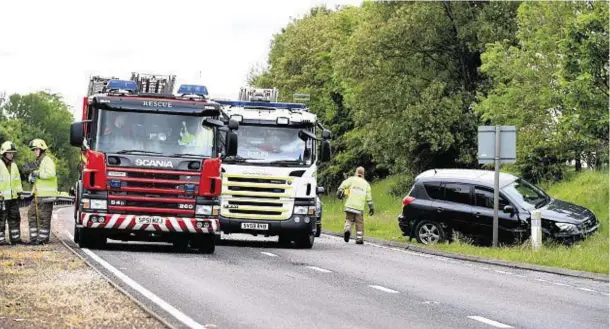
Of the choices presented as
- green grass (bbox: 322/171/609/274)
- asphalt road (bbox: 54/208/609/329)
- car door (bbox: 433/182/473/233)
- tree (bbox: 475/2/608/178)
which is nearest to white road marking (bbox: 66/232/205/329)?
asphalt road (bbox: 54/208/609/329)

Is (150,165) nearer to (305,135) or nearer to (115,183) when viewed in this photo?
(115,183)

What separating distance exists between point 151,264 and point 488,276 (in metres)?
5.23

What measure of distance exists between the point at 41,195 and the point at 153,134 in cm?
293

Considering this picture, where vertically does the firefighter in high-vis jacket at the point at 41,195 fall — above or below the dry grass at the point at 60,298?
above

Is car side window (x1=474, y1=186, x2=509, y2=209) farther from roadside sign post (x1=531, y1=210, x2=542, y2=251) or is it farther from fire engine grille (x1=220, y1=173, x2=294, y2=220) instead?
fire engine grille (x1=220, y1=173, x2=294, y2=220)

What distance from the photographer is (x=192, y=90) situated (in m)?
22.7

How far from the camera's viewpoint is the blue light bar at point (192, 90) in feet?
74.2

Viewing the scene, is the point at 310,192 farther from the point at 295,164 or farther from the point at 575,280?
the point at 575,280

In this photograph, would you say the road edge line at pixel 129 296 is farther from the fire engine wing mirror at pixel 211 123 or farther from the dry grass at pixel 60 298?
the fire engine wing mirror at pixel 211 123

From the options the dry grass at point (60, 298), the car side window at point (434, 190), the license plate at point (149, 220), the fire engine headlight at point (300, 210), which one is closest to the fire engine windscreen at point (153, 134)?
the license plate at point (149, 220)

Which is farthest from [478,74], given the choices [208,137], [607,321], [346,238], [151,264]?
[607,321]

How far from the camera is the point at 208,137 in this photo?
71.9 feet

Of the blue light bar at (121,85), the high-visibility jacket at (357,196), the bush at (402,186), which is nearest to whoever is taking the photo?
the blue light bar at (121,85)

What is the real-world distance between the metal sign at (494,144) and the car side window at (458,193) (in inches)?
30.8
